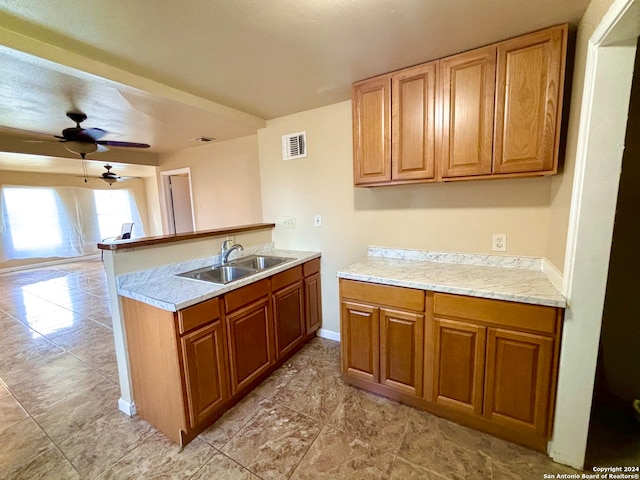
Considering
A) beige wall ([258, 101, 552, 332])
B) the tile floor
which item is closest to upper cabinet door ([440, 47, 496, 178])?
beige wall ([258, 101, 552, 332])

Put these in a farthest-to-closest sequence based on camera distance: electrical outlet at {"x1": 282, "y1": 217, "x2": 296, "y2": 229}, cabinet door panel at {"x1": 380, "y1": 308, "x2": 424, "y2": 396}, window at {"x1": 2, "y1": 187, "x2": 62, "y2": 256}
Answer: window at {"x1": 2, "y1": 187, "x2": 62, "y2": 256} < electrical outlet at {"x1": 282, "y1": 217, "x2": 296, "y2": 229} < cabinet door panel at {"x1": 380, "y1": 308, "x2": 424, "y2": 396}

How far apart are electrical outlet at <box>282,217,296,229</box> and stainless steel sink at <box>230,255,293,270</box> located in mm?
450

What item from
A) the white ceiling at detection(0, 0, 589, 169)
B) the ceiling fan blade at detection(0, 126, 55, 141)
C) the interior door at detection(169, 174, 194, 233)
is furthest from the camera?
the interior door at detection(169, 174, 194, 233)

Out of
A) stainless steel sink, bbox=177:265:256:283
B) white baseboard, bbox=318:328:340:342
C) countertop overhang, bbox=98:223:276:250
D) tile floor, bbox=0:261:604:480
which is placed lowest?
tile floor, bbox=0:261:604:480

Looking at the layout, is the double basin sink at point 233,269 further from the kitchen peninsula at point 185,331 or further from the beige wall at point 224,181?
the beige wall at point 224,181

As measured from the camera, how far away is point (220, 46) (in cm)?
159

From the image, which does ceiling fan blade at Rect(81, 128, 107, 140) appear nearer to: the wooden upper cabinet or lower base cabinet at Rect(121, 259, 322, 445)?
lower base cabinet at Rect(121, 259, 322, 445)

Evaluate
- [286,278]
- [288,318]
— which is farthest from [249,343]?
[286,278]

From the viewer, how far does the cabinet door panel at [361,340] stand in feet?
6.23

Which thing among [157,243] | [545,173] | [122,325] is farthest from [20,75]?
[545,173]

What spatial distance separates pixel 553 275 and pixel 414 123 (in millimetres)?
1275

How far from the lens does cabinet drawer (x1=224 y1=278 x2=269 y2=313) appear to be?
178cm

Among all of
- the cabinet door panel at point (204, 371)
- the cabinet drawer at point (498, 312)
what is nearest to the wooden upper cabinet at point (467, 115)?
the cabinet drawer at point (498, 312)

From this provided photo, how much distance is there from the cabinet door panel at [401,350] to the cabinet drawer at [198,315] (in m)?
1.09
